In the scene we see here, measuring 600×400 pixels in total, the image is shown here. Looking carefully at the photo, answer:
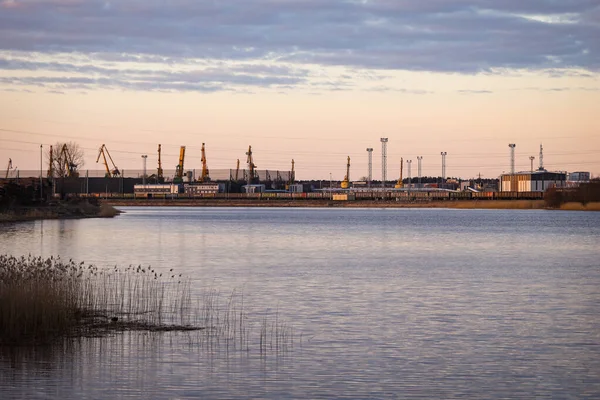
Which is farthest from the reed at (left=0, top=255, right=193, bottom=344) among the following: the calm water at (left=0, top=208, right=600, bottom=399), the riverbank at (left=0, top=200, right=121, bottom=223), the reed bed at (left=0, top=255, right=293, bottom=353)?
the riverbank at (left=0, top=200, right=121, bottom=223)

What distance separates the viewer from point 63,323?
26.5 meters

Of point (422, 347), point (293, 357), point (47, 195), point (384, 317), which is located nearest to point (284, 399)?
point (293, 357)

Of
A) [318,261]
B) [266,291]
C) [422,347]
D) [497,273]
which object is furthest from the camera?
[318,261]

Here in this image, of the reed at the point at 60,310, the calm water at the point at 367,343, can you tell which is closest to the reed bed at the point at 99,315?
the reed at the point at 60,310

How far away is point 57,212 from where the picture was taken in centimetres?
13125

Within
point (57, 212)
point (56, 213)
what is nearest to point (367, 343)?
point (56, 213)

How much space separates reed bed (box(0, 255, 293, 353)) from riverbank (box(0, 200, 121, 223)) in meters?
78.5

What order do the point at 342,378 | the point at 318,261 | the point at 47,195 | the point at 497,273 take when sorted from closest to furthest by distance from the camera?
the point at 342,378, the point at 497,273, the point at 318,261, the point at 47,195

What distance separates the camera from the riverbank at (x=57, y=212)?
113000 millimetres

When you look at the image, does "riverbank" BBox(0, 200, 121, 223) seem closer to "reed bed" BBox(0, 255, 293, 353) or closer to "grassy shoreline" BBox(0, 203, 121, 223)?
"grassy shoreline" BBox(0, 203, 121, 223)

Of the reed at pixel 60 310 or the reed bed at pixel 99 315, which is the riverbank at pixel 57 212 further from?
the reed at pixel 60 310

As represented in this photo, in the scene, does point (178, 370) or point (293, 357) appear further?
point (293, 357)

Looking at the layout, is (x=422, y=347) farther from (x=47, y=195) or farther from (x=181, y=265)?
(x=47, y=195)

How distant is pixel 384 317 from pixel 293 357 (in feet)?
26.9
